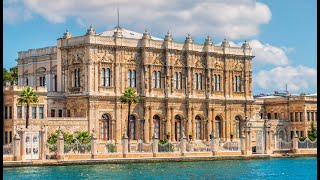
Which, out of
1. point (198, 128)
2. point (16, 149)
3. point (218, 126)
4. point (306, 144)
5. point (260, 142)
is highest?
point (218, 126)

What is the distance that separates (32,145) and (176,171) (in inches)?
363

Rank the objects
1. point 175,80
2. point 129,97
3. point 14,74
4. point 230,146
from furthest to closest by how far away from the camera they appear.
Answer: point 14,74 → point 175,80 → point 230,146 → point 129,97

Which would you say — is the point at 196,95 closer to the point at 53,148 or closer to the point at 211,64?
the point at 211,64

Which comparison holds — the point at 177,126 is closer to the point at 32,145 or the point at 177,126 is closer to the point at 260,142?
the point at 260,142

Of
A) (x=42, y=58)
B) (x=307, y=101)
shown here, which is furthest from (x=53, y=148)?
(x=307, y=101)

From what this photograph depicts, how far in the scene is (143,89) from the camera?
2355 inches

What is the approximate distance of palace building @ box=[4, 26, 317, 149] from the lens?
185 ft

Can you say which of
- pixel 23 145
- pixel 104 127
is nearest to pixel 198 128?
pixel 104 127

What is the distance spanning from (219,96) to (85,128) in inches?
585

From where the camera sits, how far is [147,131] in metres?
59.6

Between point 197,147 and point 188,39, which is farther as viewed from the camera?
point 188,39

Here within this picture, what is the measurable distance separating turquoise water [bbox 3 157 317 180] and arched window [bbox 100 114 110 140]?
10.1 m

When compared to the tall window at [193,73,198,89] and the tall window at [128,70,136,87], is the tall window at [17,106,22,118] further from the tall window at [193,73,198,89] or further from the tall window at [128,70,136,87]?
A: the tall window at [193,73,198,89]

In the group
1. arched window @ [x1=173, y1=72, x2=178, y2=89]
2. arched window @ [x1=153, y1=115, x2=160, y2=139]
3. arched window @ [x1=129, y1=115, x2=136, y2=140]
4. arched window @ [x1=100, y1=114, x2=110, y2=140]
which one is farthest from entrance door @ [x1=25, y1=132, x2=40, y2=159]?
arched window @ [x1=173, y1=72, x2=178, y2=89]
